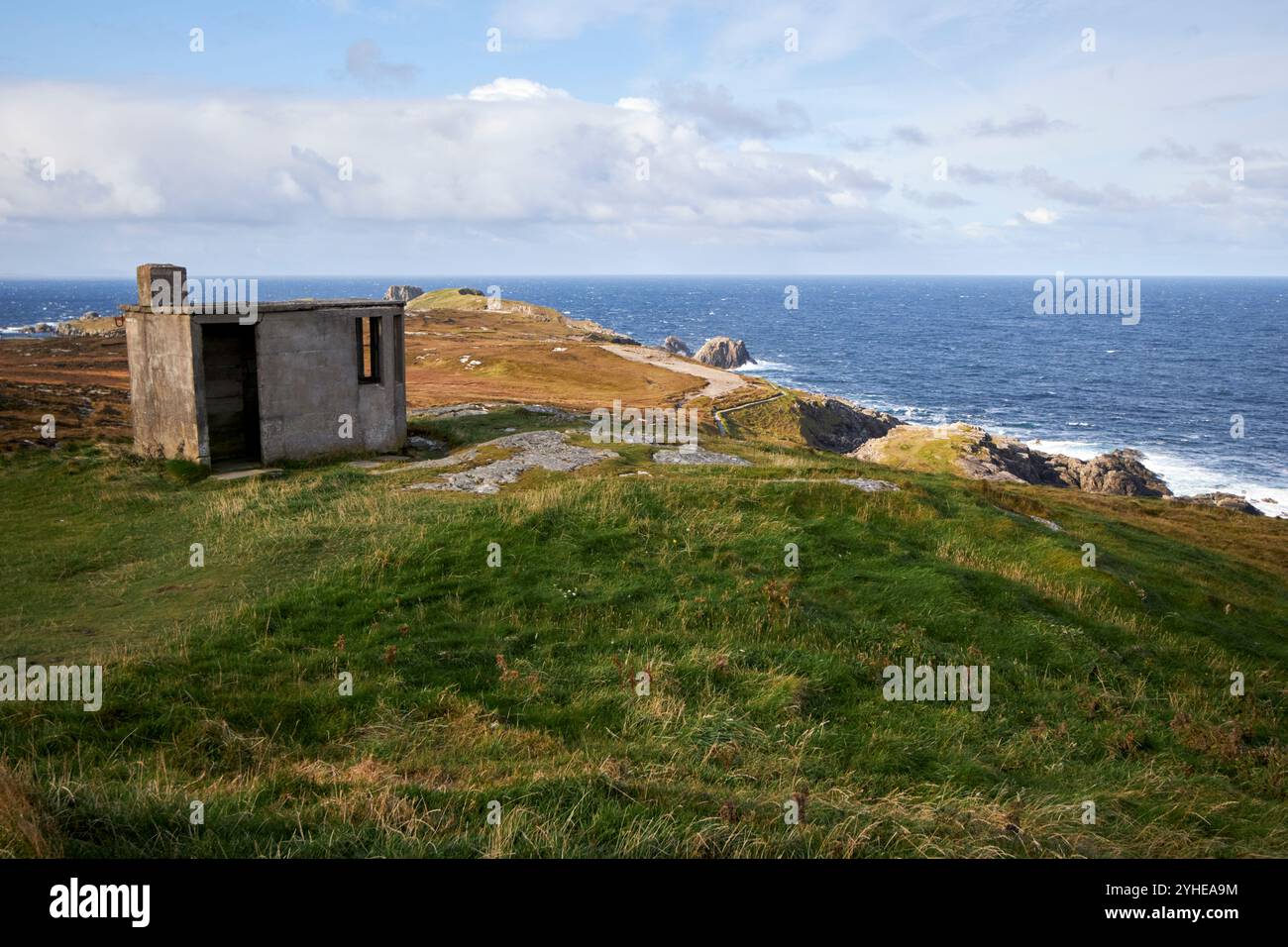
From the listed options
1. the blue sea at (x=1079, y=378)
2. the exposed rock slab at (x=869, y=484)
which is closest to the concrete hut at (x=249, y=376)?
the blue sea at (x=1079, y=378)

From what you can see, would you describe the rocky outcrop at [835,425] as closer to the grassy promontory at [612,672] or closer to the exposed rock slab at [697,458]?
the exposed rock slab at [697,458]

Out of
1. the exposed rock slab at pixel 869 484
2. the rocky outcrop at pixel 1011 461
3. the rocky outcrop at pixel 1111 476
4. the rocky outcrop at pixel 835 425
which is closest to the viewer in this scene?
the exposed rock slab at pixel 869 484

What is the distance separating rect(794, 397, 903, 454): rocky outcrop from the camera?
6069cm

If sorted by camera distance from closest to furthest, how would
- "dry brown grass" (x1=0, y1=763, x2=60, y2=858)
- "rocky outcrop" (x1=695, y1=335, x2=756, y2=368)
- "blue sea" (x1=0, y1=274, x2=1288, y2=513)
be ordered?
1. "dry brown grass" (x1=0, y1=763, x2=60, y2=858)
2. "blue sea" (x1=0, y1=274, x2=1288, y2=513)
3. "rocky outcrop" (x1=695, y1=335, x2=756, y2=368)

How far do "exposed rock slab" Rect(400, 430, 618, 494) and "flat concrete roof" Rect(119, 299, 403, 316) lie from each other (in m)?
5.83

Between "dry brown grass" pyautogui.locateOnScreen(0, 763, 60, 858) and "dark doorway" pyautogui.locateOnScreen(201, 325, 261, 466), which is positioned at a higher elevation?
"dark doorway" pyautogui.locateOnScreen(201, 325, 261, 466)

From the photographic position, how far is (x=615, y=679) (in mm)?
12172

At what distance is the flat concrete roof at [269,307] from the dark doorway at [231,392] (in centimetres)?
131

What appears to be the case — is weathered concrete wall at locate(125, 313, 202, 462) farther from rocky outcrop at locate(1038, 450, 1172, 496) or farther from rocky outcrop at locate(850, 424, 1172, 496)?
rocky outcrop at locate(1038, 450, 1172, 496)

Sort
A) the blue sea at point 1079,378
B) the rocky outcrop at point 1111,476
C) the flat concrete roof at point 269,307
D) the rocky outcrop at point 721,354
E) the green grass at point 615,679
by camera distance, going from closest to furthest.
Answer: the green grass at point 615,679
the flat concrete roof at point 269,307
the rocky outcrop at point 1111,476
the blue sea at point 1079,378
the rocky outcrop at point 721,354

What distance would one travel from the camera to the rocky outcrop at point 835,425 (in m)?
60.7

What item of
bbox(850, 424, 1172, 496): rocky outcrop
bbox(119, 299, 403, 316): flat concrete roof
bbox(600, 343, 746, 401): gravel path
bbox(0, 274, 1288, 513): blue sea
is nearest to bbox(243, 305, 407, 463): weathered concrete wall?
bbox(119, 299, 403, 316): flat concrete roof

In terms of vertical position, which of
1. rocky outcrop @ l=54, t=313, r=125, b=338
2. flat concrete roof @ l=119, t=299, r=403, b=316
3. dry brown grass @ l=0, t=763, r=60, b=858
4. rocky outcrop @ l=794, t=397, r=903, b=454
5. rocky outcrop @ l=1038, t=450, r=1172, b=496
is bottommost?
rocky outcrop @ l=1038, t=450, r=1172, b=496
